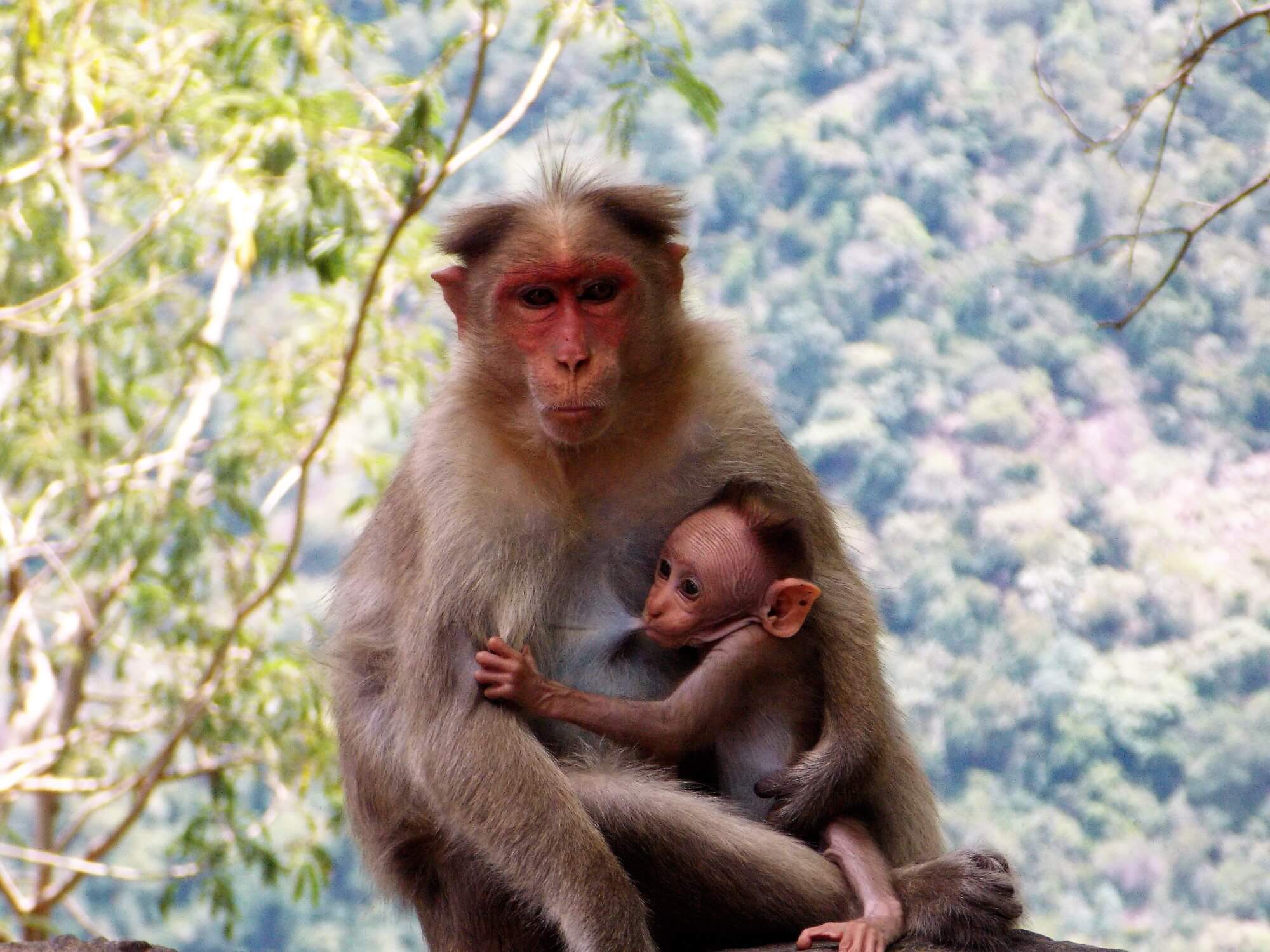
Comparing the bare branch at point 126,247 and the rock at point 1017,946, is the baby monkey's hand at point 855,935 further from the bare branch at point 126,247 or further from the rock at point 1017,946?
the bare branch at point 126,247

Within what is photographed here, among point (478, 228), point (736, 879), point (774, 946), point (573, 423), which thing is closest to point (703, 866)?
point (736, 879)

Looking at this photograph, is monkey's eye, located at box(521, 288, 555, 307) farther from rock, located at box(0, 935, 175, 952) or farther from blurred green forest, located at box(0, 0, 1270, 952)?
blurred green forest, located at box(0, 0, 1270, 952)

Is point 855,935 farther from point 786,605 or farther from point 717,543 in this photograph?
point 717,543

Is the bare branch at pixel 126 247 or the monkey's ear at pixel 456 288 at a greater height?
the bare branch at pixel 126 247

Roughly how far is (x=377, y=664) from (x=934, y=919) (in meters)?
1.52

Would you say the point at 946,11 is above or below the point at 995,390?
above

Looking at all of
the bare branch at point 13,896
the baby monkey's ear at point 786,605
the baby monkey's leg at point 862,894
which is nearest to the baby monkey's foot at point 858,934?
the baby monkey's leg at point 862,894

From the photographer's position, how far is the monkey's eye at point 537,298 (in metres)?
3.62

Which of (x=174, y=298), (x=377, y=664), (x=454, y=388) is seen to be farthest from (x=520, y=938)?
(x=174, y=298)

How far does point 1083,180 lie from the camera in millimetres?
21875

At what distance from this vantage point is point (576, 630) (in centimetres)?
368

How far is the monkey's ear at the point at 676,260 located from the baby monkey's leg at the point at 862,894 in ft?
4.55

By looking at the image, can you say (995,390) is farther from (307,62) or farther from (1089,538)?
(307,62)

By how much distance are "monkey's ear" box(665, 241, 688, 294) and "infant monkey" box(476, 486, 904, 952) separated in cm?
56
